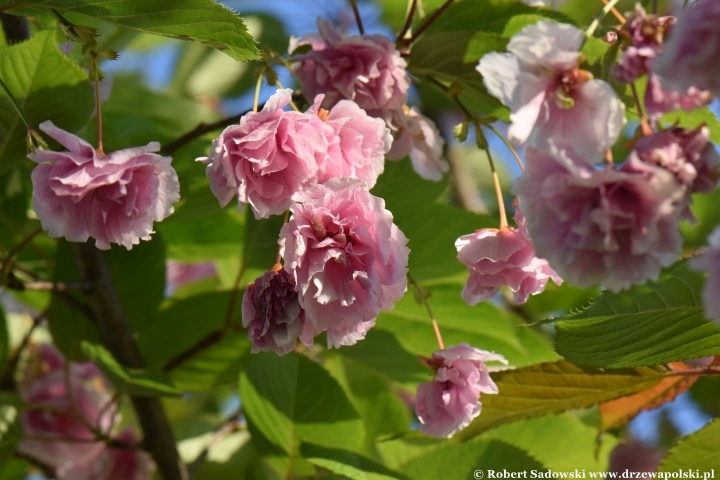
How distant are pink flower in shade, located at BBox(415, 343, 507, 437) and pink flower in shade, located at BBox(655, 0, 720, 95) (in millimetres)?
457

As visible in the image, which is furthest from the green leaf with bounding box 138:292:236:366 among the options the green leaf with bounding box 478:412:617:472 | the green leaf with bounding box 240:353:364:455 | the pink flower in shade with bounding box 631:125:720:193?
the pink flower in shade with bounding box 631:125:720:193

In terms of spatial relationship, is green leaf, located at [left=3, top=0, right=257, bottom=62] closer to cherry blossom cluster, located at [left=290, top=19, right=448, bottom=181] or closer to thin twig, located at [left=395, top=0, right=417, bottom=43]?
cherry blossom cluster, located at [left=290, top=19, right=448, bottom=181]

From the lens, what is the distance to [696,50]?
611 mm

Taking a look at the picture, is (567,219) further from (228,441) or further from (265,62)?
(228,441)

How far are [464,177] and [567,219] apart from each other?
70.9 inches

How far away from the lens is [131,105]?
187cm

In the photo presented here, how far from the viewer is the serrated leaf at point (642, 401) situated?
3.98ft

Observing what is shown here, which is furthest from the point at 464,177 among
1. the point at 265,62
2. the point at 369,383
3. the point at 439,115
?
the point at 265,62

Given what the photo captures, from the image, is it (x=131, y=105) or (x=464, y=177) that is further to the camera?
(x=464, y=177)

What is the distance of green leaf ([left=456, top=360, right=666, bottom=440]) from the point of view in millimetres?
1082

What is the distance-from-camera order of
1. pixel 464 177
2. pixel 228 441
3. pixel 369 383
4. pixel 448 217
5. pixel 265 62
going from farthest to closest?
pixel 464 177 → pixel 228 441 → pixel 369 383 → pixel 448 217 → pixel 265 62

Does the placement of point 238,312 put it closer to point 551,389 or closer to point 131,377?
point 131,377

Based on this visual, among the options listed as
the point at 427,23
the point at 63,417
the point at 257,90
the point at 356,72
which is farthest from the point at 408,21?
the point at 63,417

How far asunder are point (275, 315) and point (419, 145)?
370 mm
